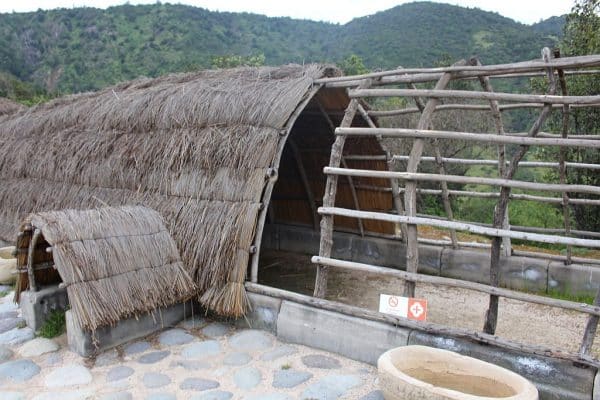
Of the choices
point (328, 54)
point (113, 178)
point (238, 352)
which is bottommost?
point (238, 352)

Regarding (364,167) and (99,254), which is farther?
(364,167)

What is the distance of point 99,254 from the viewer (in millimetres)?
4656

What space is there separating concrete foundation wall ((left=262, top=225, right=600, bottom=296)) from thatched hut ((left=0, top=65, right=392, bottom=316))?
0.27m

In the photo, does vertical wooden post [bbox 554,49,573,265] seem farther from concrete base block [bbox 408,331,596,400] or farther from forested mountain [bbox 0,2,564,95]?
forested mountain [bbox 0,2,564,95]

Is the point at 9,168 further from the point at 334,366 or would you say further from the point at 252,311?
the point at 334,366

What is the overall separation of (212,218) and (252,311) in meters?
1.03

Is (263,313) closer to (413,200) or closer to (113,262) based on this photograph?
(113,262)

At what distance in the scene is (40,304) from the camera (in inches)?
197

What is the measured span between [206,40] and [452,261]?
2554cm

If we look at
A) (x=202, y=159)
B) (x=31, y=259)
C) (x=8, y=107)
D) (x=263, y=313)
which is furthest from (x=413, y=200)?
(x=8, y=107)

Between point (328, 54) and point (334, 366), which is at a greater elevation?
point (328, 54)

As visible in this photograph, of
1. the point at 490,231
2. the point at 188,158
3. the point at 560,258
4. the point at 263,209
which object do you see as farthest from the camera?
the point at 560,258

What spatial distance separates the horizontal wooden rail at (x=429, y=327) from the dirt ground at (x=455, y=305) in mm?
1364

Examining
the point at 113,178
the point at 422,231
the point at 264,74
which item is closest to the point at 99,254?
the point at 113,178
